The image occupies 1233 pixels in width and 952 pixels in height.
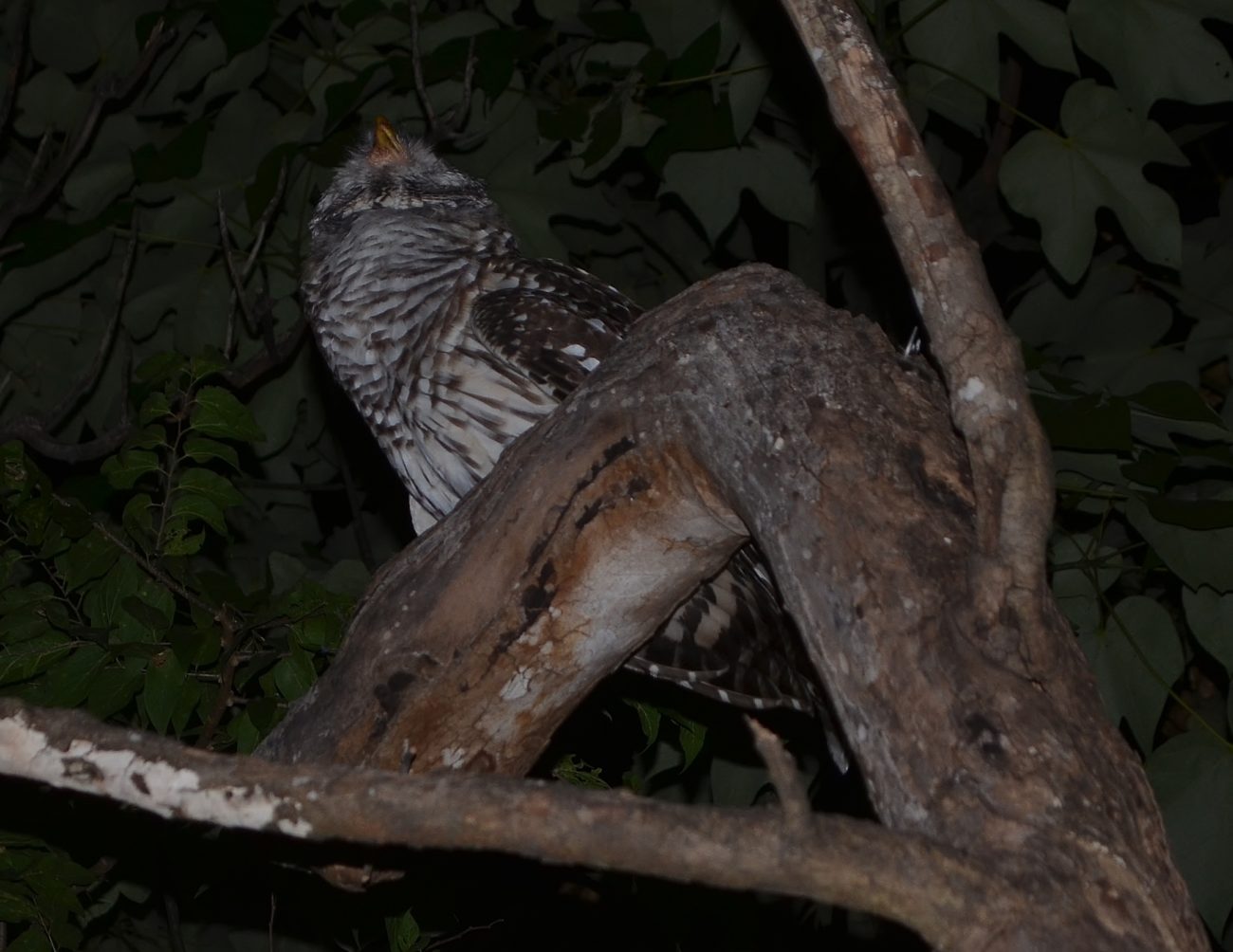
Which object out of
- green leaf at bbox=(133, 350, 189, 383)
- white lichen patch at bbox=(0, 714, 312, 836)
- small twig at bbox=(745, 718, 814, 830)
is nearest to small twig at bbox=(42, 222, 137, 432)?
green leaf at bbox=(133, 350, 189, 383)

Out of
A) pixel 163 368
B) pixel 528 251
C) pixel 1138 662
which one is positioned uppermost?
pixel 163 368

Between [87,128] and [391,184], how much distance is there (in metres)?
0.86

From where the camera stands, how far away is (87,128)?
4039 millimetres

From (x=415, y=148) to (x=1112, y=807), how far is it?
3.08m

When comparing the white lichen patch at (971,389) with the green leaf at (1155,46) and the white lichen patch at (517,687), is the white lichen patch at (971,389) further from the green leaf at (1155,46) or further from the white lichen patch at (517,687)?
the green leaf at (1155,46)

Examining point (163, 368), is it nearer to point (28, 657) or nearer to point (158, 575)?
point (158, 575)

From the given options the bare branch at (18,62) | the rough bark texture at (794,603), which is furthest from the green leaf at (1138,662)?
the bare branch at (18,62)

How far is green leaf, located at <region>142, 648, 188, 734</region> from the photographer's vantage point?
2.85 metres

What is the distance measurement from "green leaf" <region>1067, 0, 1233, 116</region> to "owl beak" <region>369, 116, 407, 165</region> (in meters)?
1.78

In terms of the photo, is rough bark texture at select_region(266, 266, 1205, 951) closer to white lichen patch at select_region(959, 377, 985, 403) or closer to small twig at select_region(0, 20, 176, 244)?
white lichen patch at select_region(959, 377, 985, 403)

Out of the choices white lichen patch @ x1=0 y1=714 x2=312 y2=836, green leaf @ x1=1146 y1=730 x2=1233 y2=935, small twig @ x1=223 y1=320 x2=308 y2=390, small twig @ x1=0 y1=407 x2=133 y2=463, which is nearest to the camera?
white lichen patch @ x1=0 y1=714 x2=312 y2=836

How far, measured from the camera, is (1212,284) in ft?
13.1

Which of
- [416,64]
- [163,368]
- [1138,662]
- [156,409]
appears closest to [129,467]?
[156,409]

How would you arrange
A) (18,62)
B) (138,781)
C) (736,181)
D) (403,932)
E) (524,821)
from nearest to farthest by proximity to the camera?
1. (524,821)
2. (138,781)
3. (403,932)
4. (736,181)
5. (18,62)
